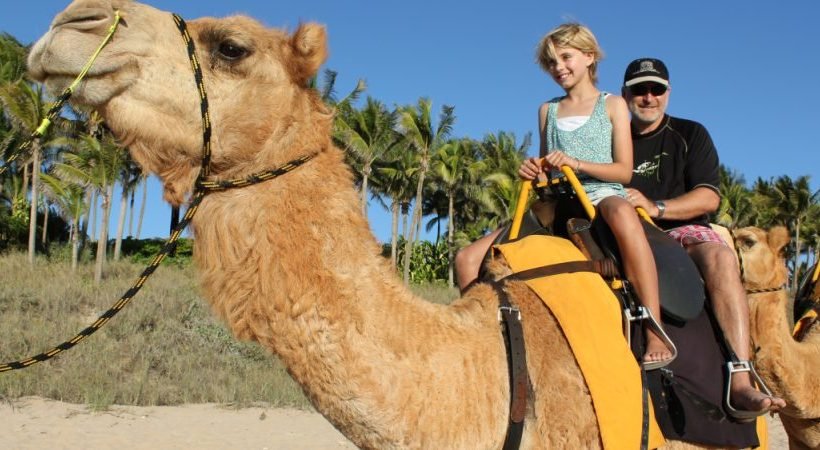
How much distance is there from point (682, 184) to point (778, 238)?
1021mm

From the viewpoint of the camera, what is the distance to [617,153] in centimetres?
356

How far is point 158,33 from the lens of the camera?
2604 mm

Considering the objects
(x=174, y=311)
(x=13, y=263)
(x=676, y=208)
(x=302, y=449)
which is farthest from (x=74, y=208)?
(x=676, y=208)

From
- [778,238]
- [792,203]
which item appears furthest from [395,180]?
[778,238]

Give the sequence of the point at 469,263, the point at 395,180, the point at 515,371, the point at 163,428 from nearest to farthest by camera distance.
Result: the point at 515,371, the point at 469,263, the point at 163,428, the point at 395,180

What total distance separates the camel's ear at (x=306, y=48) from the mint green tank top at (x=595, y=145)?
1.45 metres

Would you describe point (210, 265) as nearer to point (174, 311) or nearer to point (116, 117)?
point (116, 117)

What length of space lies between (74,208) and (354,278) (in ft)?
109

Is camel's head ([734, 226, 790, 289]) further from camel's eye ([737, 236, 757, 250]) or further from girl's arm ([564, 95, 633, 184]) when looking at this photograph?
girl's arm ([564, 95, 633, 184])

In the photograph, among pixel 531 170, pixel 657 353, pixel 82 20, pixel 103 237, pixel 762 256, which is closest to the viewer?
pixel 82 20

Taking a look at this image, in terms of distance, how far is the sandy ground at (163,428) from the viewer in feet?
31.8

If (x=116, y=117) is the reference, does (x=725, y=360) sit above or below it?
below

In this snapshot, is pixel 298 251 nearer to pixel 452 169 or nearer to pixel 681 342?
pixel 681 342

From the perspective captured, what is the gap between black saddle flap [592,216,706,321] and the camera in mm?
3219
